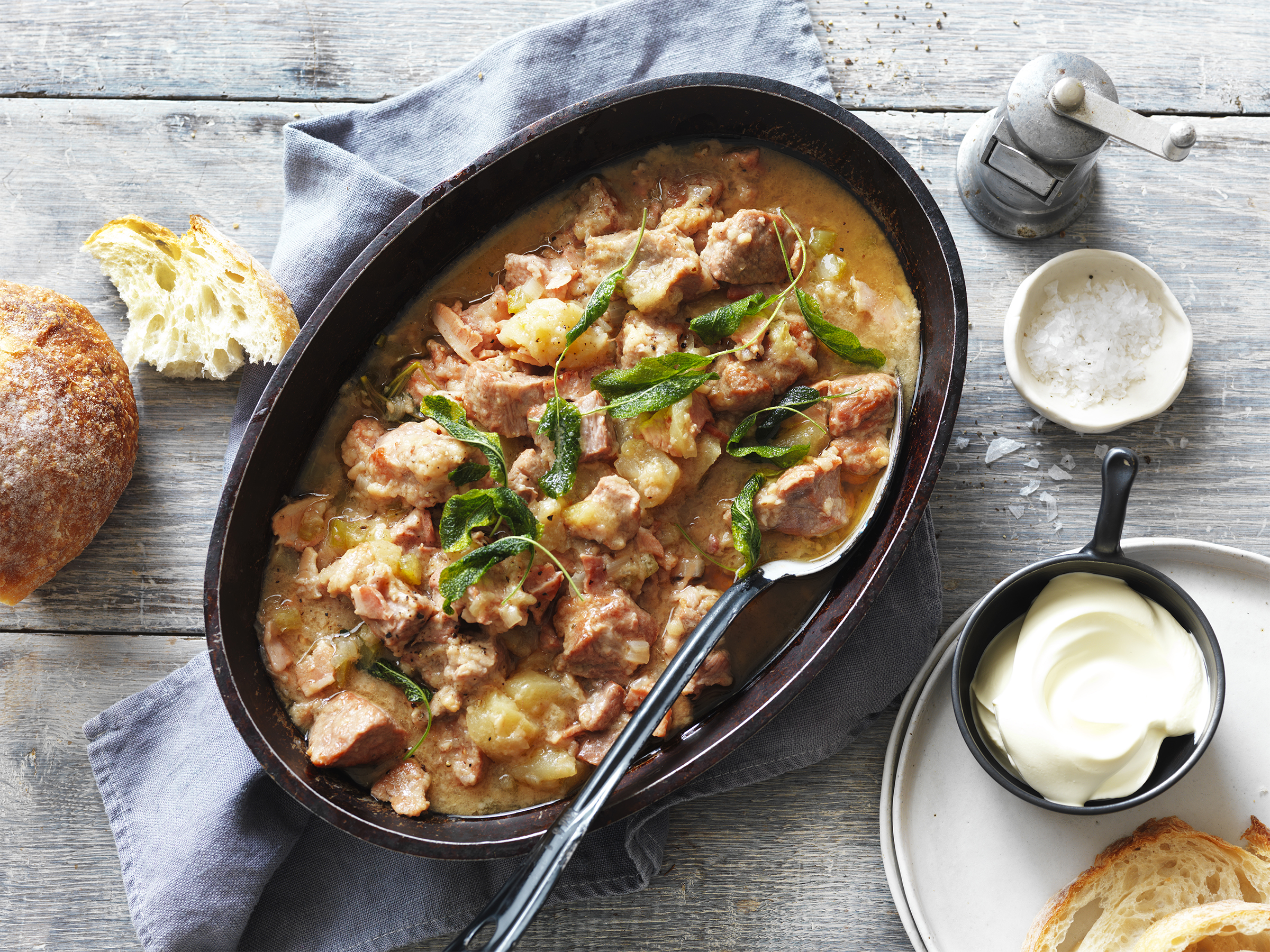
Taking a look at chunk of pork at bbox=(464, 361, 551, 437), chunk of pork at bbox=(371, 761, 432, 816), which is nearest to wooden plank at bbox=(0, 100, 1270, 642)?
chunk of pork at bbox=(371, 761, 432, 816)

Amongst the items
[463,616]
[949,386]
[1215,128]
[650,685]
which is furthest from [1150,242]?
[463,616]

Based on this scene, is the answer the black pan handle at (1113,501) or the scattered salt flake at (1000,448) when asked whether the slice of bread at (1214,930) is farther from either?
the scattered salt flake at (1000,448)

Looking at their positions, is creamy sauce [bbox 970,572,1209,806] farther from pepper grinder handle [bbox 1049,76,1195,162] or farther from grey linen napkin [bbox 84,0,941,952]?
pepper grinder handle [bbox 1049,76,1195,162]

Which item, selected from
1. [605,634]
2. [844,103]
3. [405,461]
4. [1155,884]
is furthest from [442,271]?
[1155,884]

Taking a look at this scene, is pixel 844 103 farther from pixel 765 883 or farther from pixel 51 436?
pixel 51 436

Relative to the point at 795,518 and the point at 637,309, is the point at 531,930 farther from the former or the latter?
the point at 637,309

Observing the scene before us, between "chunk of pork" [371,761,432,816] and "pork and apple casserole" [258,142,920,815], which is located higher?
"pork and apple casserole" [258,142,920,815]
